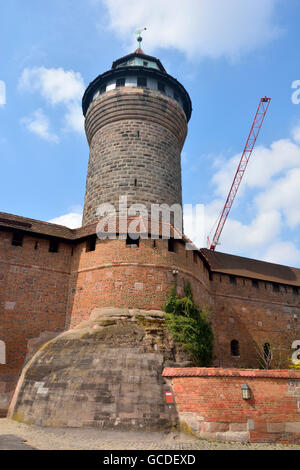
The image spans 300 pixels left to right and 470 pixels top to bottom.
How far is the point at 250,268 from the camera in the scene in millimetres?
23391

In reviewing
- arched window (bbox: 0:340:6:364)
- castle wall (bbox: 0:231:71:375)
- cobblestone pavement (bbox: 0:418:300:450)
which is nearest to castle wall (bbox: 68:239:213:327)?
castle wall (bbox: 0:231:71:375)

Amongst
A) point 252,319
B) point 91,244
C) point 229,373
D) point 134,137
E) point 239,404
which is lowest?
point 239,404

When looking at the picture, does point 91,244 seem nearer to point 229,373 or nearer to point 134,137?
point 134,137

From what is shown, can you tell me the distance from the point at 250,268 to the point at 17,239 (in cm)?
1495

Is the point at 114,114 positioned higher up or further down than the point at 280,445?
higher up

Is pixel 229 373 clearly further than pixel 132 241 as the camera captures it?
No

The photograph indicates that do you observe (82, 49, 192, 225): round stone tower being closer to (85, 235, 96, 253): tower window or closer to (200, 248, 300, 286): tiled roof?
(85, 235, 96, 253): tower window

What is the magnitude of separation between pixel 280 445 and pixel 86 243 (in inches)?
419

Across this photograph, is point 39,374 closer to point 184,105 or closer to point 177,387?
point 177,387

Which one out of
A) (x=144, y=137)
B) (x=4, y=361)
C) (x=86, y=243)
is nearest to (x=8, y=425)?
(x=4, y=361)

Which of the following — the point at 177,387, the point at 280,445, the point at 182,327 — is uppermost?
the point at 182,327

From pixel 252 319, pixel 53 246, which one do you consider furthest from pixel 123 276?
pixel 252 319

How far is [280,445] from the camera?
394 inches

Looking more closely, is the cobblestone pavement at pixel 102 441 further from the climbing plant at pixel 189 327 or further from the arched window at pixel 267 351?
the arched window at pixel 267 351
